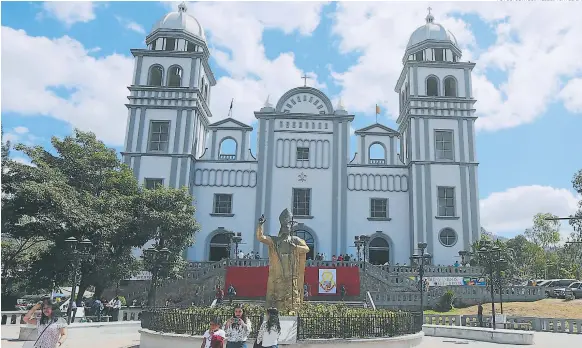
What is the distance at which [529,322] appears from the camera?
67.9ft

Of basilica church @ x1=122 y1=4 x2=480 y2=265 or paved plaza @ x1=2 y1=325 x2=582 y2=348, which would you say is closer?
paved plaza @ x1=2 y1=325 x2=582 y2=348

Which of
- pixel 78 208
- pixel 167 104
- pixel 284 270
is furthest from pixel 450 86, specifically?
pixel 284 270

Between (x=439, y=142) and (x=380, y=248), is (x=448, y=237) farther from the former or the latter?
(x=439, y=142)

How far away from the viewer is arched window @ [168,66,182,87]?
121ft

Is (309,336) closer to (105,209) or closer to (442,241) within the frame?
(105,209)

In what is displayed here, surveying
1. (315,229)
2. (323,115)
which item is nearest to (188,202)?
(315,229)

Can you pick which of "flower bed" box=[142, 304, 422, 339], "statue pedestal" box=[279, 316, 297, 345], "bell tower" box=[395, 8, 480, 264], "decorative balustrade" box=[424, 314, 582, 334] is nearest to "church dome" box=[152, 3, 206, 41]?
"bell tower" box=[395, 8, 480, 264]

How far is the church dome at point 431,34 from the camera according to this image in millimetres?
38562

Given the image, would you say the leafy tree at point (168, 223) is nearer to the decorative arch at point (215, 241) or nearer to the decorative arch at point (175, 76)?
the decorative arch at point (215, 241)

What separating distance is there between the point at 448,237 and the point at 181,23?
2566cm

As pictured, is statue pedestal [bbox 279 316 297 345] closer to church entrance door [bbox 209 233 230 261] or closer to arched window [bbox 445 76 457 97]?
church entrance door [bbox 209 233 230 261]

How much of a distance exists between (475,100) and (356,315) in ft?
94.7

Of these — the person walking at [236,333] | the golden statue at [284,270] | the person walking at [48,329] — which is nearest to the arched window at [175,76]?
the golden statue at [284,270]

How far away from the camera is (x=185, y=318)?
472 inches
